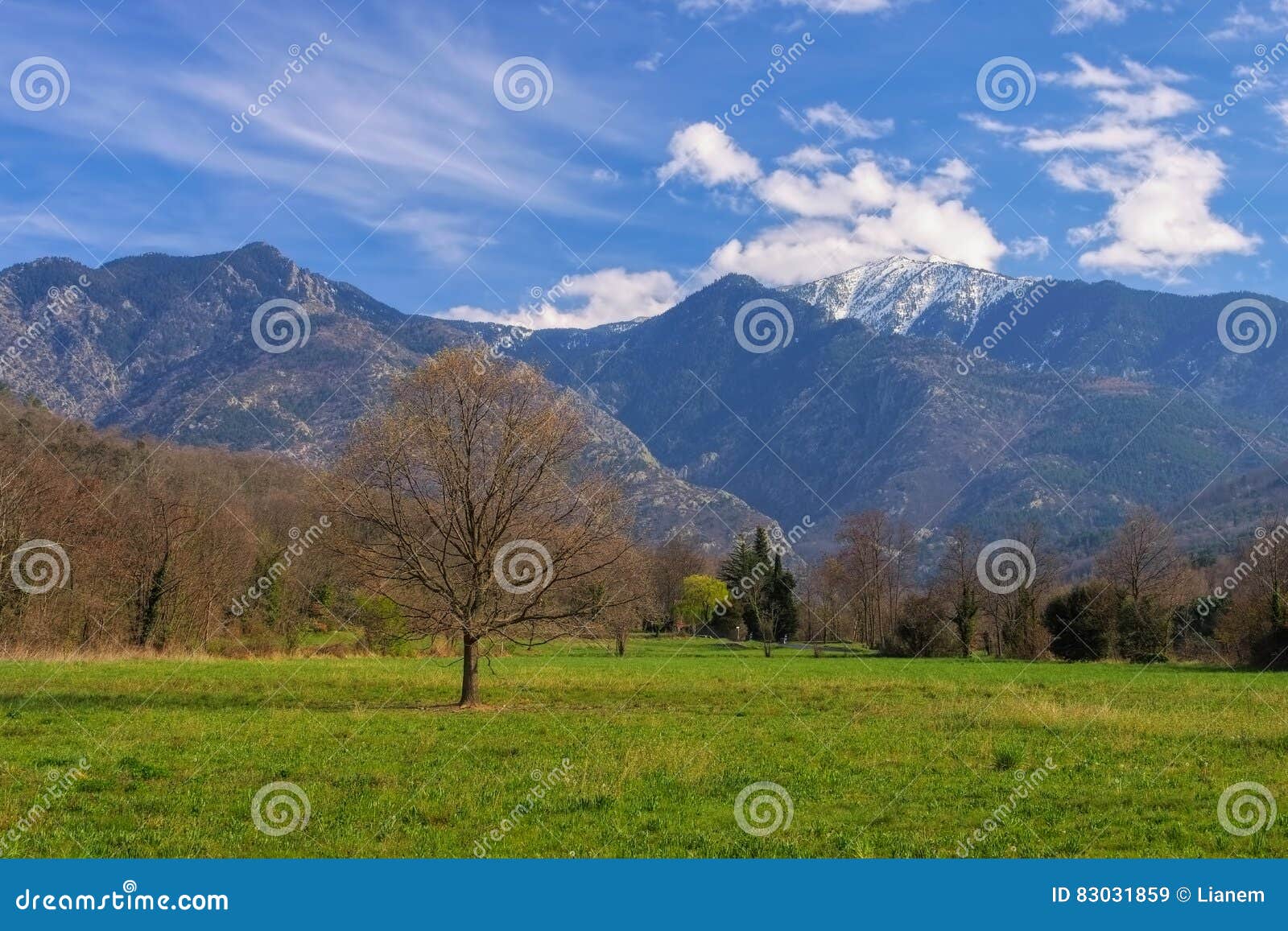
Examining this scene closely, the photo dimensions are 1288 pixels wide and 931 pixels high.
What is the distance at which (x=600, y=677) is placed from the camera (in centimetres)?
4025

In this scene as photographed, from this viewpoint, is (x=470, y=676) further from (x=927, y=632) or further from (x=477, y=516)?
(x=927, y=632)

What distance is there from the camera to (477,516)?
87.5 ft

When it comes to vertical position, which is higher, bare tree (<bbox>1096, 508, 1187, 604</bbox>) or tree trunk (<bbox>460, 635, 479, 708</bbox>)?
bare tree (<bbox>1096, 508, 1187, 604</bbox>)

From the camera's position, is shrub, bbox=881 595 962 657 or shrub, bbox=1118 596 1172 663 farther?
shrub, bbox=881 595 962 657

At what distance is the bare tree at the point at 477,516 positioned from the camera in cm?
2603

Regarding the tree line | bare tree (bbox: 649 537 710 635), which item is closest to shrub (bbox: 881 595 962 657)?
the tree line

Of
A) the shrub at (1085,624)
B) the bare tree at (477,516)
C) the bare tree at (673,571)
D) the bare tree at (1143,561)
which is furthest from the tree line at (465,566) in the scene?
the bare tree at (673,571)

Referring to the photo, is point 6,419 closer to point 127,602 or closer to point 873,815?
point 127,602

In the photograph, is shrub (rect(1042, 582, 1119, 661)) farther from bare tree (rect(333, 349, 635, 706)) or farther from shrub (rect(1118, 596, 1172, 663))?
bare tree (rect(333, 349, 635, 706))

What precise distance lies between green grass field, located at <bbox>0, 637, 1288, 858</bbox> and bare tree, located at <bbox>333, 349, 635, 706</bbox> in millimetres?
2978

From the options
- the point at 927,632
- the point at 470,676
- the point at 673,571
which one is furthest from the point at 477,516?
the point at 673,571

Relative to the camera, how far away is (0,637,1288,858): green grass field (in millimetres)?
11688

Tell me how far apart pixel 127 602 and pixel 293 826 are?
47978 mm

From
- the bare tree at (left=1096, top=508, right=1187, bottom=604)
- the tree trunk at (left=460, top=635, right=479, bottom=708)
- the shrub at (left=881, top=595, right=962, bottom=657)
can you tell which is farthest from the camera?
the bare tree at (left=1096, top=508, right=1187, bottom=604)
